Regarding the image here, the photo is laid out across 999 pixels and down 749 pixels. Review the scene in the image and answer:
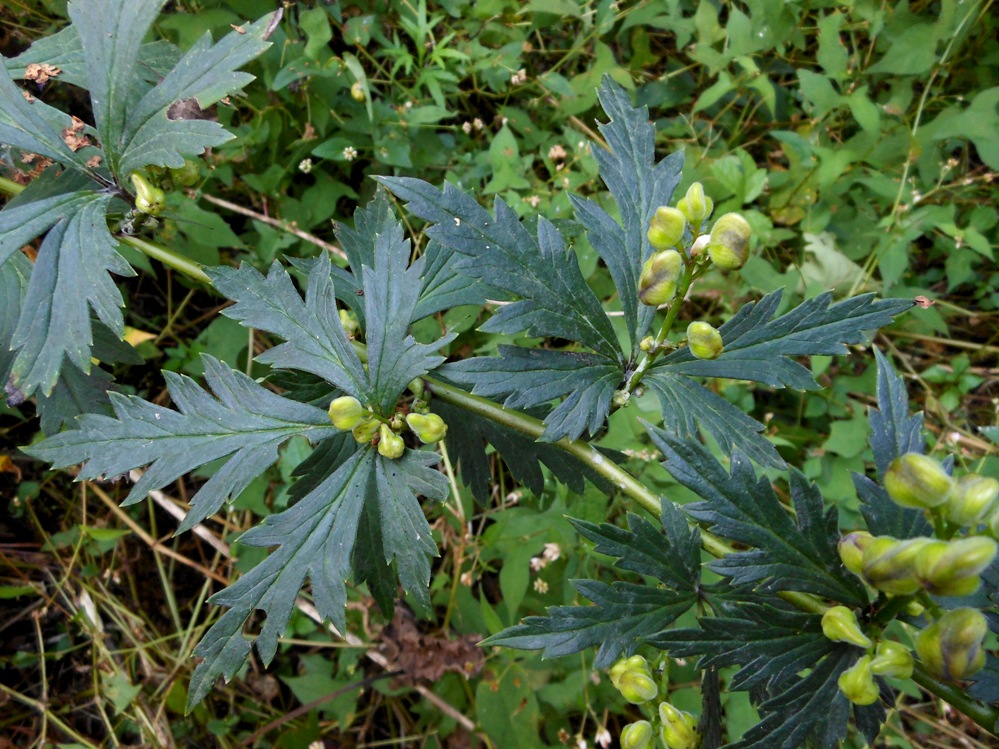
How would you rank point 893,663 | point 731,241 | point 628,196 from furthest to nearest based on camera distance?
point 628,196 → point 731,241 → point 893,663

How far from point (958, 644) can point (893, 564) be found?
0.38 ft

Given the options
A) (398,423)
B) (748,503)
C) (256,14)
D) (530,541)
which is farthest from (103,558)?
(748,503)

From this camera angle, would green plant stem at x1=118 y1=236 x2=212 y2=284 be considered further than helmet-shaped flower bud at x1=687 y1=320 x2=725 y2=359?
Yes

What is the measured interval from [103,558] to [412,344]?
5.80 feet

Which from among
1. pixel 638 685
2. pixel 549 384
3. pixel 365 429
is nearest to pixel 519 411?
pixel 549 384

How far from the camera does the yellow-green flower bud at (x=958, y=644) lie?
77cm

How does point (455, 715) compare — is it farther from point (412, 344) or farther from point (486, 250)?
point (486, 250)

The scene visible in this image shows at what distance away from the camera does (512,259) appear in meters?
1.10

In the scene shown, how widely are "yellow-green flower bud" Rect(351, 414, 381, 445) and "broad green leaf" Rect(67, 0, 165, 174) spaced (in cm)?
70

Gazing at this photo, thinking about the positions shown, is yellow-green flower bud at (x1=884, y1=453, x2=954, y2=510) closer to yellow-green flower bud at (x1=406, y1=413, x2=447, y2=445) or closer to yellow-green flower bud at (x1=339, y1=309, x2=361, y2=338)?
yellow-green flower bud at (x1=406, y1=413, x2=447, y2=445)

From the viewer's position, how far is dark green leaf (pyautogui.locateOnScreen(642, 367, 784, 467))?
1.16 metres

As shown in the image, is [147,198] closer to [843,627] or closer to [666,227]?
[666,227]

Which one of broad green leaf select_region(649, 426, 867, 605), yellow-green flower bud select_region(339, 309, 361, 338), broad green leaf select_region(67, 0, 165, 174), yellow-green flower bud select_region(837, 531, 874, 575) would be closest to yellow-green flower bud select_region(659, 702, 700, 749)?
broad green leaf select_region(649, 426, 867, 605)

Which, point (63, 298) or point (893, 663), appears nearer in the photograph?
point (893, 663)
